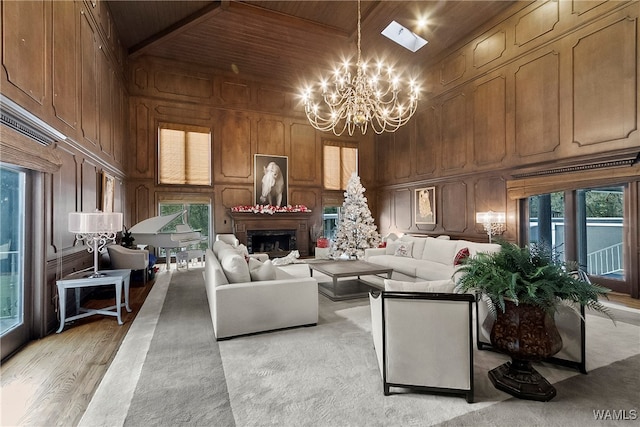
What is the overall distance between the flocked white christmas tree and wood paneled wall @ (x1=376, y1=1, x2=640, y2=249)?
164 cm

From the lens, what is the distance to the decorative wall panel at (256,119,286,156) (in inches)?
337

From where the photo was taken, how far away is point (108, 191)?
17.0ft

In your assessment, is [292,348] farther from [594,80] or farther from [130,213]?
[130,213]

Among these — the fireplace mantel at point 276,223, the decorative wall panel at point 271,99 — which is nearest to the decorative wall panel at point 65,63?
the fireplace mantel at point 276,223

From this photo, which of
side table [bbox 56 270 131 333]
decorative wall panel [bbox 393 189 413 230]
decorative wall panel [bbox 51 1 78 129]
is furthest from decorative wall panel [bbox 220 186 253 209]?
side table [bbox 56 270 131 333]

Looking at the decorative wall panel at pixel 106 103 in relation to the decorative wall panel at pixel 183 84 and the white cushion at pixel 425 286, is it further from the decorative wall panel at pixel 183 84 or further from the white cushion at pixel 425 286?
the white cushion at pixel 425 286

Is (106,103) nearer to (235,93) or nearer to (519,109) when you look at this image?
(235,93)

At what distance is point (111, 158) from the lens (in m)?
5.53

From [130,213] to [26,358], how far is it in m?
5.32

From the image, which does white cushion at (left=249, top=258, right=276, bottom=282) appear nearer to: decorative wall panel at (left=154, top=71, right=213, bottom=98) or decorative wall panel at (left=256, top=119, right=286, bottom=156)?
decorative wall panel at (left=256, top=119, right=286, bottom=156)

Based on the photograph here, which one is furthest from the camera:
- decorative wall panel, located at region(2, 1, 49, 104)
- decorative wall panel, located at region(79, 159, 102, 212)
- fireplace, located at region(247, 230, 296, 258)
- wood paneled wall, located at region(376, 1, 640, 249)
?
fireplace, located at region(247, 230, 296, 258)

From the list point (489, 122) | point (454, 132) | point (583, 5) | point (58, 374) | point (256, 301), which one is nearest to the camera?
point (58, 374)

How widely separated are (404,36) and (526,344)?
7.33 meters

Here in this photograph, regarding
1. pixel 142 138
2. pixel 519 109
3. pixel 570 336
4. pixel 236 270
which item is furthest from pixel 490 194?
pixel 142 138
